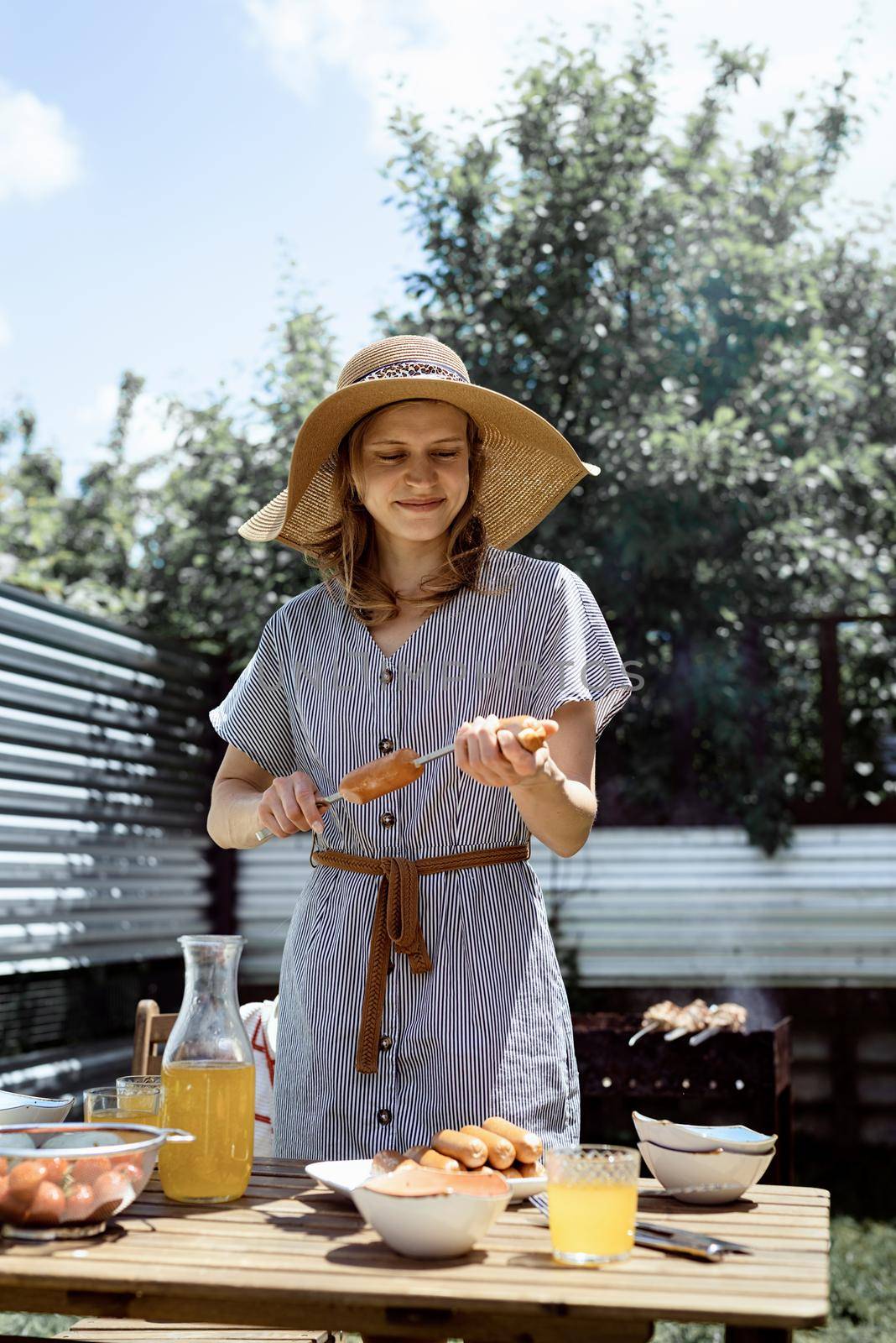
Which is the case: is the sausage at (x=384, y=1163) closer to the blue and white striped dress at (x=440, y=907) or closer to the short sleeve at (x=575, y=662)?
the blue and white striped dress at (x=440, y=907)

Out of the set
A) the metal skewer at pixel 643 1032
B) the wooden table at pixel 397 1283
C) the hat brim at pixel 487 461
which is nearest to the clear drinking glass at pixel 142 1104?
the wooden table at pixel 397 1283

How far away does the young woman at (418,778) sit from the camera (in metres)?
2.01

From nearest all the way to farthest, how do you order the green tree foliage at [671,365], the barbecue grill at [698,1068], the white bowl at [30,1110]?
the white bowl at [30,1110] → the barbecue grill at [698,1068] → the green tree foliage at [671,365]

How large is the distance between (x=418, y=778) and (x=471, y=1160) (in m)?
0.60

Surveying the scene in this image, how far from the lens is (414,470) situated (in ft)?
7.13

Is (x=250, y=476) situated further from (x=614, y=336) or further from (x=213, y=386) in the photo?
(x=614, y=336)

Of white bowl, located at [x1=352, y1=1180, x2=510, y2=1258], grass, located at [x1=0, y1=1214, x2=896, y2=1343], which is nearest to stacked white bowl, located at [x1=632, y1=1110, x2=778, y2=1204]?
white bowl, located at [x1=352, y1=1180, x2=510, y2=1258]

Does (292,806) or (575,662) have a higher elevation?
(575,662)

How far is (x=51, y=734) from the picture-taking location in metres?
5.51

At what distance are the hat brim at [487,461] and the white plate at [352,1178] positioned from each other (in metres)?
1.13

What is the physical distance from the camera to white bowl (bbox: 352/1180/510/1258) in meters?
1.38

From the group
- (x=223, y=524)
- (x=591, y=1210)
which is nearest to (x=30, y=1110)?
(x=591, y=1210)

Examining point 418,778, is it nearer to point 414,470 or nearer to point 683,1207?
point 414,470

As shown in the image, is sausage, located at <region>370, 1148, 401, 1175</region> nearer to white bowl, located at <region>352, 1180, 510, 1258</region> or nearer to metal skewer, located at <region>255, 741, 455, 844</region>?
white bowl, located at <region>352, 1180, 510, 1258</region>
